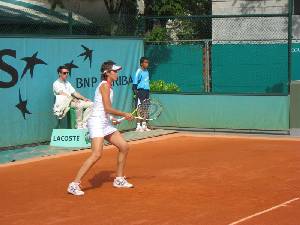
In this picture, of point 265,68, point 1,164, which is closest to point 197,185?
point 1,164

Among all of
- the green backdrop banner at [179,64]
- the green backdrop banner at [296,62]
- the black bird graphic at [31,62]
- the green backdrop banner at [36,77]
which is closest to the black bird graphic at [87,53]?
the green backdrop banner at [36,77]

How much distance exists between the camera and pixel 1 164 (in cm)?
1227

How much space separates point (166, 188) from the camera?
9.85 metres

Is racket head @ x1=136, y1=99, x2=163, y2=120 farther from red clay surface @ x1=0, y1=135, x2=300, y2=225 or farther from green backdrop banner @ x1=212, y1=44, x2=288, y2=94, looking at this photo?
green backdrop banner @ x1=212, y1=44, x2=288, y2=94

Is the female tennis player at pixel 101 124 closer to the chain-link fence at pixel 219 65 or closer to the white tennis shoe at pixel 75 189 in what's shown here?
the white tennis shoe at pixel 75 189

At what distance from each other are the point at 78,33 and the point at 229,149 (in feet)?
17.9

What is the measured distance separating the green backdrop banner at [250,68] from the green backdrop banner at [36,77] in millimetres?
3126

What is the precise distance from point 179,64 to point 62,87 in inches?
182

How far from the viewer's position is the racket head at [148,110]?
1365 cm

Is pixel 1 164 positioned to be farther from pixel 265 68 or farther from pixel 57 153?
pixel 265 68

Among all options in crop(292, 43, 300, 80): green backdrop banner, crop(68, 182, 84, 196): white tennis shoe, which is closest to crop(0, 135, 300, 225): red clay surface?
crop(68, 182, 84, 196): white tennis shoe

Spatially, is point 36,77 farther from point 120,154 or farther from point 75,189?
point 75,189

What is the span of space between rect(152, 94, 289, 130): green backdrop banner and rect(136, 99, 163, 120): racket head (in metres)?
2.09

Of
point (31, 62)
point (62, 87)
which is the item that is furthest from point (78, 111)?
point (31, 62)
